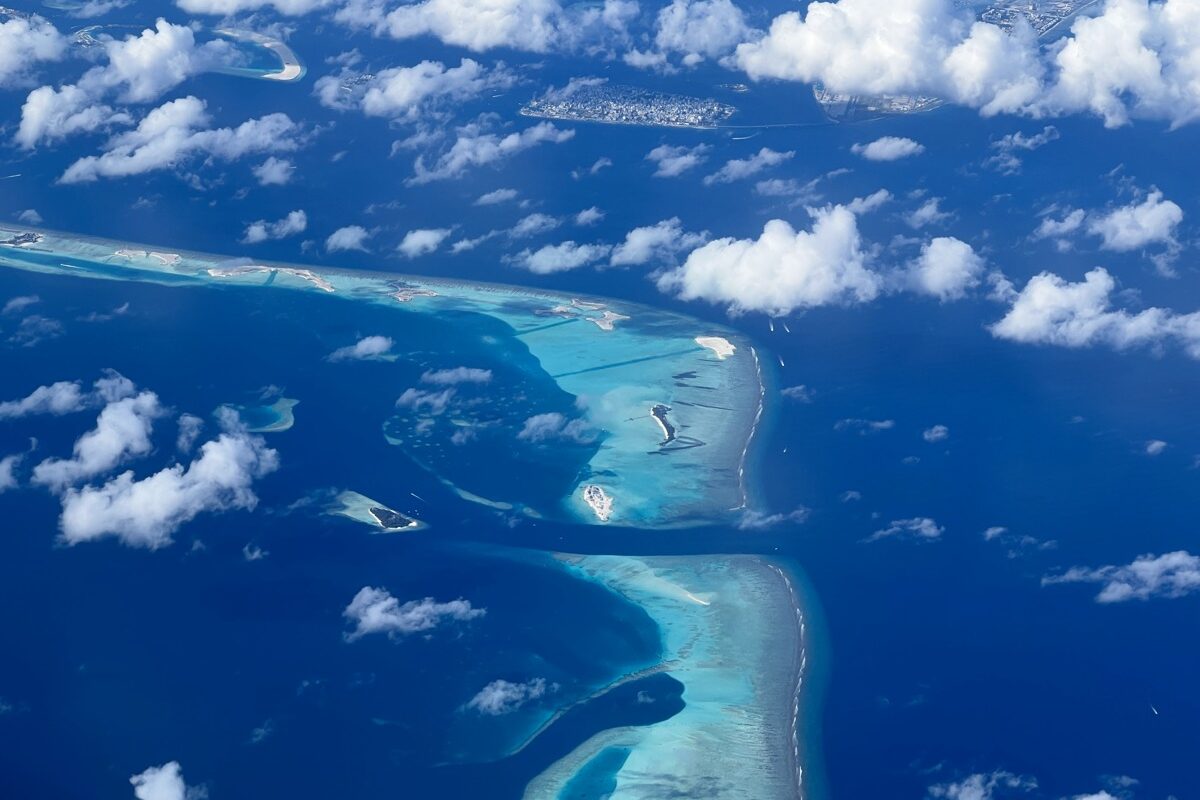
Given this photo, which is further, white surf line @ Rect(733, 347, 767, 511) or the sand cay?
white surf line @ Rect(733, 347, 767, 511)

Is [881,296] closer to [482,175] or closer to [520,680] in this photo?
[482,175]

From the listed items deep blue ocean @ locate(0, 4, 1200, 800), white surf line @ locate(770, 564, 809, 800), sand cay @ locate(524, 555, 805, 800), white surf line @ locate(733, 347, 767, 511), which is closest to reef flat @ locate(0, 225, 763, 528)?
white surf line @ locate(733, 347, 767, 511)

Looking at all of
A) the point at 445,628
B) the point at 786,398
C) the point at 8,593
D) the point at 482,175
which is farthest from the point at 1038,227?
the point at 8,593

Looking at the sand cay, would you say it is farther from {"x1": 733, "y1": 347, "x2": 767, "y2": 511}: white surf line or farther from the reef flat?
{"x1": 733, "y1": 347, "x2": 767, "y2": 511}: white surf line

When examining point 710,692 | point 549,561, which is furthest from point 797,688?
point 549,561

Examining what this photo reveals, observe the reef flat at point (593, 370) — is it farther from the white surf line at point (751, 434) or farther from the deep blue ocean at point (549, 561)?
the deep blue ocean at point (549, 561)

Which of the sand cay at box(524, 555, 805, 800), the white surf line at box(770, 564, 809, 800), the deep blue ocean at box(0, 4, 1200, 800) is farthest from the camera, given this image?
the deep blue ocean at box(0, 4, 1200, 800)

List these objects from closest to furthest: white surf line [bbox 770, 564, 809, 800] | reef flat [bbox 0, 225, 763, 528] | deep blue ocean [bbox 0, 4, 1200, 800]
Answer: white surf line [bbox 770, 564, 809, 800] < deep blue ocean [bbox 0, 4, 1200, 800] < reef flat [bbox 0, 225, 763, 528]
